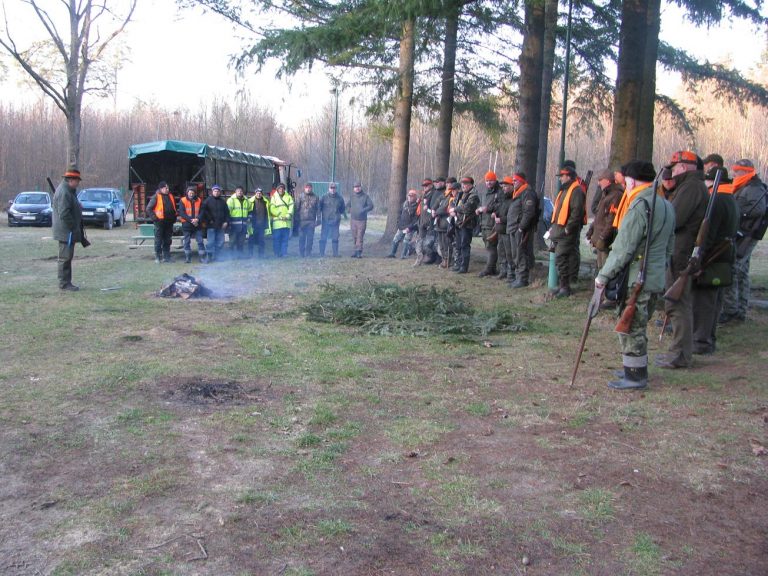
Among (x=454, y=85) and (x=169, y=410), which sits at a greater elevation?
(x=454, y=85)

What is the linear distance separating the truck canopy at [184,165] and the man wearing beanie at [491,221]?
8.88 metres

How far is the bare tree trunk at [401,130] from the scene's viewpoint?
18172 mm

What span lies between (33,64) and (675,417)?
37616 mm

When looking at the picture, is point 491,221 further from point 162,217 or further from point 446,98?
point 162,217

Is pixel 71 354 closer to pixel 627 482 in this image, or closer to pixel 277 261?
pixel 627 482

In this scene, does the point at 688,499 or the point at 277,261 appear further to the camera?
the point at 277,261

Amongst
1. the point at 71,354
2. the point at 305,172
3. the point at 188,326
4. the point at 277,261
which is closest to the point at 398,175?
the point at 277,261

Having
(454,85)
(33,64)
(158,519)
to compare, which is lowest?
(158,519)

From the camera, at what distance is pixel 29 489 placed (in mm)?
4113

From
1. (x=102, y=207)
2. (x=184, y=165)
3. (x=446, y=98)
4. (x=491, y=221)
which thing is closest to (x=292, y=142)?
(x=102, y=207)

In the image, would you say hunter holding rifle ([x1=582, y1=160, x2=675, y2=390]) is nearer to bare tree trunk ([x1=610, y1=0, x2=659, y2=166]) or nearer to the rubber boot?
the rubber boot

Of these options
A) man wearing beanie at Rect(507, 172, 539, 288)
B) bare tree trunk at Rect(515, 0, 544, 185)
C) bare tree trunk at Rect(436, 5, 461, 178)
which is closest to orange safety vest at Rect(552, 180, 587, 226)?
man wearing beanie at Rect(507, 172, 539, 288)

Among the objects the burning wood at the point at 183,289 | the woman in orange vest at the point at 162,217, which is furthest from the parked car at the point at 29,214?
the burning wood at the point at 183,289

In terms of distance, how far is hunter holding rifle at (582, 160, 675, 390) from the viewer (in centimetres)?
619
